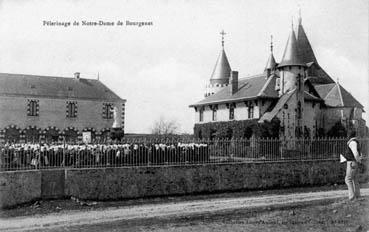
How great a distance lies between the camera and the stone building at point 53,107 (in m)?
42.1

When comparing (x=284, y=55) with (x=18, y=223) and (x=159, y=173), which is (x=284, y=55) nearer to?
(x=159, y=173)

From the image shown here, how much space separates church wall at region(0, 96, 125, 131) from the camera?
4200 cm

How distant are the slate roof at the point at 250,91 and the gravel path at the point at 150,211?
898 inches

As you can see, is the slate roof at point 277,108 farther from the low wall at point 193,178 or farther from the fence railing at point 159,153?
the low wall at point 193,178

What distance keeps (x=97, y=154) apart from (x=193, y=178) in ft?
13.3

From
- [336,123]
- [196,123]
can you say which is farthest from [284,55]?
[196,123]

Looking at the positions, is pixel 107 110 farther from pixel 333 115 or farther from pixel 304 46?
pixel 304 46

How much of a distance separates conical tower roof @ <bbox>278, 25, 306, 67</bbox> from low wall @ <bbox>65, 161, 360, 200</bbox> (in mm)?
18942

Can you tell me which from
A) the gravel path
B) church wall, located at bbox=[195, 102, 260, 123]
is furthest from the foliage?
the gravel path

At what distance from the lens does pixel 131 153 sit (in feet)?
57.7

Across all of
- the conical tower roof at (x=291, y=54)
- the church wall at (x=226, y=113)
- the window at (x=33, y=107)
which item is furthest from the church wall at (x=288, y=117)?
the window at (x=33, y=107)

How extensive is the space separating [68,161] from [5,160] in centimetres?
A: 227

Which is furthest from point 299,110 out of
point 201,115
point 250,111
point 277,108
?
point 201,115

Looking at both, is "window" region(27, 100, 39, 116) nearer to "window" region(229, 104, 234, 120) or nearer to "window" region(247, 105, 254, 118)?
"window" region(229, 104, 234, 120)
